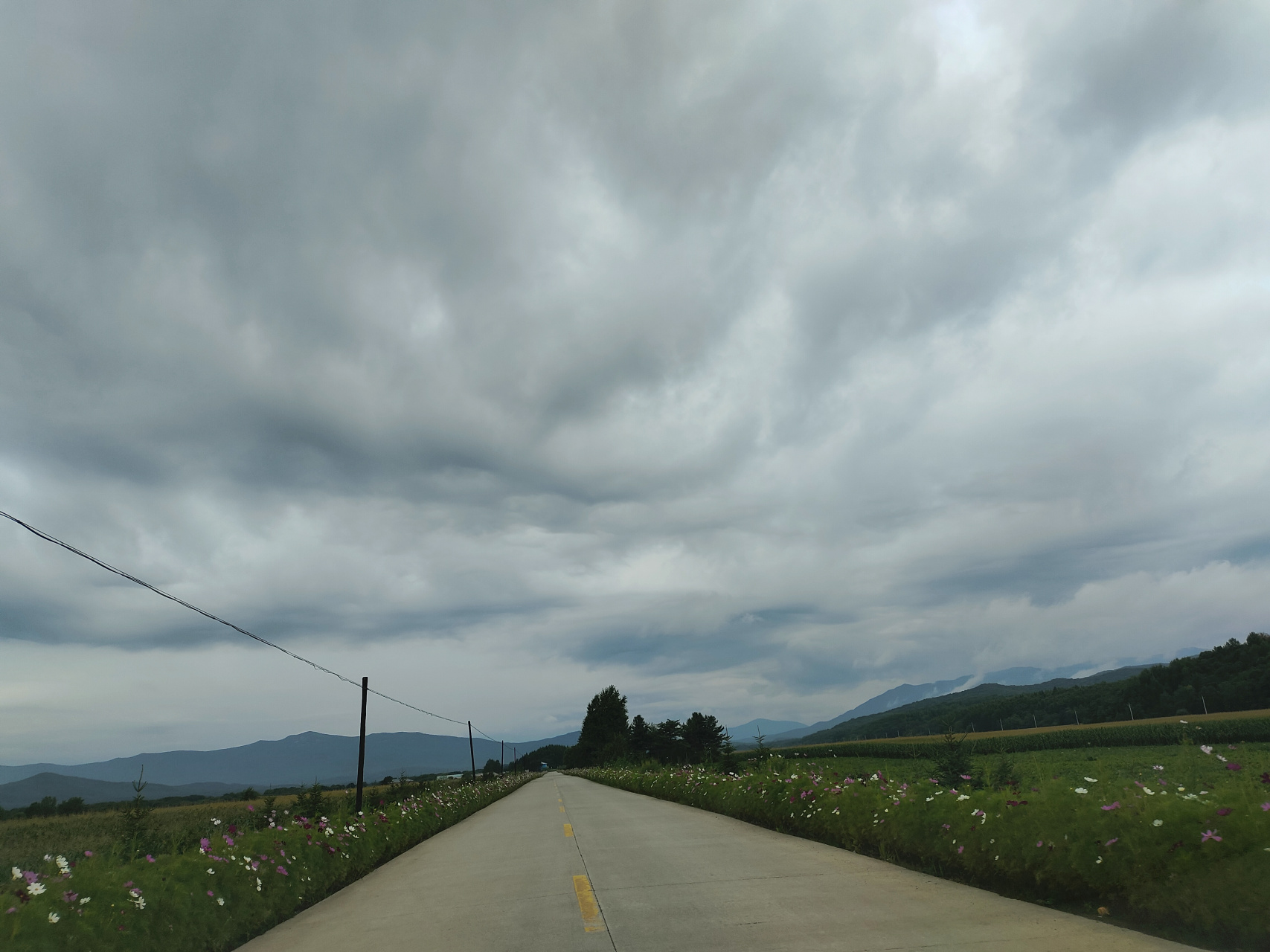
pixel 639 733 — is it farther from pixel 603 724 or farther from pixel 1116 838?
pixel 1116 838

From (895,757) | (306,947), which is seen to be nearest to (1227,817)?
(306,947)

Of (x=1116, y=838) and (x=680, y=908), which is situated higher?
(x=1116, y=838)

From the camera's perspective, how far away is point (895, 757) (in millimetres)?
71625

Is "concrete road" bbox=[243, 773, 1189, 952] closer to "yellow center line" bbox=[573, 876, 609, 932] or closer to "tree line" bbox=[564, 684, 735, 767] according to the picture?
"yellow center line" bbox=[573, 876, 609, 932]

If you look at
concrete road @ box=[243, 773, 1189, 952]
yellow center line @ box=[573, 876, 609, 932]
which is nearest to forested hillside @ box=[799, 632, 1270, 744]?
concrete road @ box=[243, 773, 1189, 952]

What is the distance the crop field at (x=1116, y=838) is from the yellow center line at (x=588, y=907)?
3.93 meters

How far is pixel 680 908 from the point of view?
6266mm

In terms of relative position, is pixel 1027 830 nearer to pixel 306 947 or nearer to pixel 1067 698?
pixel 306 947

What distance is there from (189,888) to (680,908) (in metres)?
5.21

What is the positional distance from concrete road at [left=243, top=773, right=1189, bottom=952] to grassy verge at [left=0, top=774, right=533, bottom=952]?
436 millimetres

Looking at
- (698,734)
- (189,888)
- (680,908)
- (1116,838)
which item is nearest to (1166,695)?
(698,734)

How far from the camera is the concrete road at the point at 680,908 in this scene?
4.99m

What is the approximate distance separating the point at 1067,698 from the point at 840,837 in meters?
119

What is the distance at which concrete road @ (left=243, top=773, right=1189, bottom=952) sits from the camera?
4992 mm
